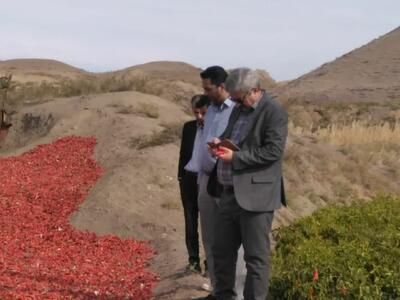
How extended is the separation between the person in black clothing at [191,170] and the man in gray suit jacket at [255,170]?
141cm

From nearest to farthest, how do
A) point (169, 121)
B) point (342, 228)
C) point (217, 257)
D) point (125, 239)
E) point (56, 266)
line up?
1. point (217, 257)
2. point (342, 228)
3. point (56, 266)
4. point (125, 239)
5. point (169, 121)

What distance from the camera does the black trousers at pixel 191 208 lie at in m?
7.06

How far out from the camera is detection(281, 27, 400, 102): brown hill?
155 feet

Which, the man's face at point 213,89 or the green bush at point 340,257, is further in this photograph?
the man's face at point 213,89

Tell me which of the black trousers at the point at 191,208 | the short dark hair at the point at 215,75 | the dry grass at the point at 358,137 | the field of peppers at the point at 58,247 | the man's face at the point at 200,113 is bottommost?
the field of peppers at the point at 58,247

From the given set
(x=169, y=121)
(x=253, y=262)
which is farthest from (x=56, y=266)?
(x=169, y=121)

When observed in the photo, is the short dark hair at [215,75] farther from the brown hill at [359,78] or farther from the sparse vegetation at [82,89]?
the brown hill at [359,78]

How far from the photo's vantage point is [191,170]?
667 centimetres

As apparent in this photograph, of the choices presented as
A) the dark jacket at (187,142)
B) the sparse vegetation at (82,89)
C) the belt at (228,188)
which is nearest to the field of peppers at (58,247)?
the dark jacket at (187,142)

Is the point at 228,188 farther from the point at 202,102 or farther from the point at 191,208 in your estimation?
the point at 191,208

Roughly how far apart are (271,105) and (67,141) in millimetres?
12462

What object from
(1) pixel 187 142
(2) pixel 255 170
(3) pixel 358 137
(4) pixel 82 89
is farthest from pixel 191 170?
(4) pixel 82 89

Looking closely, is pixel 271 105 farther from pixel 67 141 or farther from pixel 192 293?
pixel 67 141

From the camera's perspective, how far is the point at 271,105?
5000 mm
